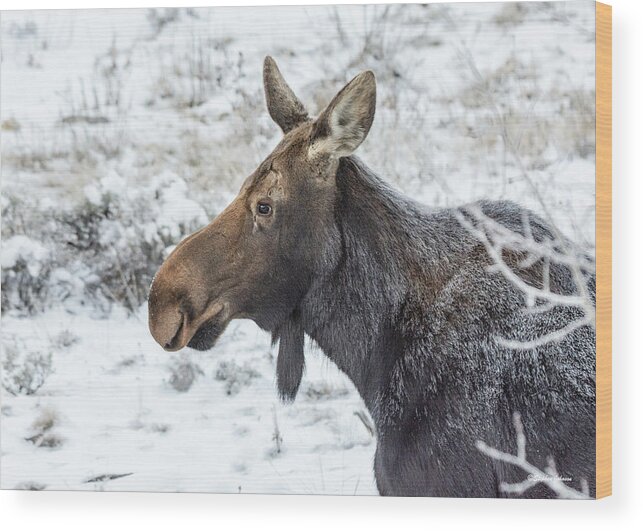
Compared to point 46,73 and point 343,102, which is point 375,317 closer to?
point 343,102

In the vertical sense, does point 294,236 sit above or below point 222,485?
above

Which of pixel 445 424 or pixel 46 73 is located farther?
pixel 46 73

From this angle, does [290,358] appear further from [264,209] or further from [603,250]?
[603,250]

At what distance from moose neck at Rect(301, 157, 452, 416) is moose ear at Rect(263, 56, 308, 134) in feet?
0.88

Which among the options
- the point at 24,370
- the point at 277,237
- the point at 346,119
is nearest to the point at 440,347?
the point at 277,237

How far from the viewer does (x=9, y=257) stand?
3.62 m

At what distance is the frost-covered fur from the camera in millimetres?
3156

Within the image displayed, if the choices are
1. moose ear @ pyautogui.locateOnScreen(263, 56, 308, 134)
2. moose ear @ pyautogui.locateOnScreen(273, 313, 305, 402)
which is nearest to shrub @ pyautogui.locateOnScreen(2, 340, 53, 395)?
moose ear @ pyautogui.locateOnScreen(273, 313, 305, 402)

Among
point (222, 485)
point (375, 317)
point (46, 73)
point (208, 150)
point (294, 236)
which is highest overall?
point (46, 73)

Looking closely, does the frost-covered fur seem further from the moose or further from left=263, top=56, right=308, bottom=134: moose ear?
left=263, top=56, right=308, bottom=134: moose ear

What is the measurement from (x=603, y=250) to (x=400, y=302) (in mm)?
713

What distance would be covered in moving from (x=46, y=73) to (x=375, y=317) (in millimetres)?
1484

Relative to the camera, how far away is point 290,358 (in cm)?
340

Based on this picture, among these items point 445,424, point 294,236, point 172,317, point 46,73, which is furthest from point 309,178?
point 46,73
